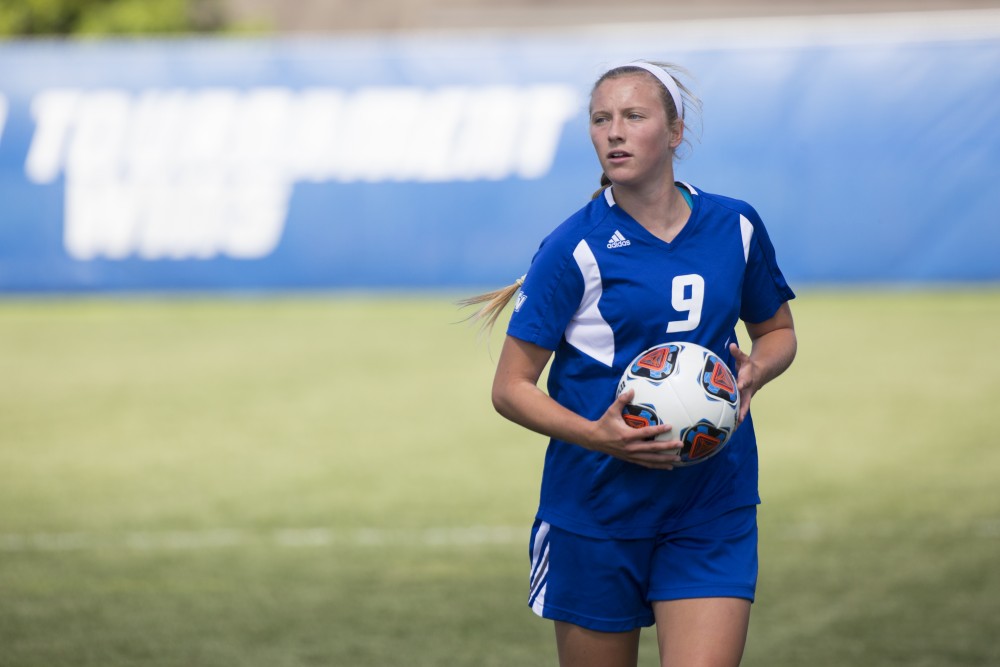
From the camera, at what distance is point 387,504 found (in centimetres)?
905

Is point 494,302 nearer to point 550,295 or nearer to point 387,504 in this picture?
point 550,295

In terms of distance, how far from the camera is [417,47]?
61.5 ft

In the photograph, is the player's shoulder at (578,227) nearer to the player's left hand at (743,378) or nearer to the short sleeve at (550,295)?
the short sleeve at (550,295)

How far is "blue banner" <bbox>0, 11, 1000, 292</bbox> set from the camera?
17906mm

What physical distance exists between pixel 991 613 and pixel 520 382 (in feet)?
11.8

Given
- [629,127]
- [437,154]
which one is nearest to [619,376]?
[629,127]

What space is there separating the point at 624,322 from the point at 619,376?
0.17 meters

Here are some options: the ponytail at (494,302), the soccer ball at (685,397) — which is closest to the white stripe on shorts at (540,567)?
the soccer ball at (685,397)

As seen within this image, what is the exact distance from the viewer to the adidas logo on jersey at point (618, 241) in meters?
4.09

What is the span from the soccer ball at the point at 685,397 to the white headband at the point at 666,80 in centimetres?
73

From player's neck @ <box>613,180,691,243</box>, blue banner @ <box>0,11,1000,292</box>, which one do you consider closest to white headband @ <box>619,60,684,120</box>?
player's neck @ <box>613,180,691,243</box>

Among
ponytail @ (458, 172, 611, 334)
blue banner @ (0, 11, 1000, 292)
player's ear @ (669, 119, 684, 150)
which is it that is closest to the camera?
player's ear @ (669, 119, 684, 150)

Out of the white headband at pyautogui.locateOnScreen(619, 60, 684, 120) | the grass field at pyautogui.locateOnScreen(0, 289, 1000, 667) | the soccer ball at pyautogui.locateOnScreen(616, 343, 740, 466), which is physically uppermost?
the white headband at pyautogui.locateOnScreen(619, 60, 684, 120)

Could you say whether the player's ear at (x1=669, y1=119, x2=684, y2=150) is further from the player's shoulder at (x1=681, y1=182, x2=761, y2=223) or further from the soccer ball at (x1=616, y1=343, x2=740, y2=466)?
the soccer ball at (x1=616, y1=343, x2=740, y2=466)
